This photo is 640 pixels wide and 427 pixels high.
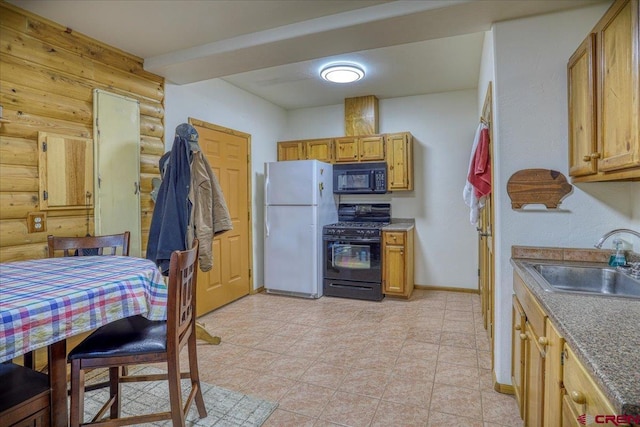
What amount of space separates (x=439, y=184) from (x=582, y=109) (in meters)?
2.72

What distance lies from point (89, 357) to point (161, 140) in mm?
2223

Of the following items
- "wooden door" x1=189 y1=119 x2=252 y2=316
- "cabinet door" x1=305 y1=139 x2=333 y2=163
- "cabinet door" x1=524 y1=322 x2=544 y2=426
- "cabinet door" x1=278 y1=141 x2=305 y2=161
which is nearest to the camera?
"cabinet door" x1=524 y1=322 x2=544 y2=426

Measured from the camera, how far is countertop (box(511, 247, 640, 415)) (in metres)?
0.74

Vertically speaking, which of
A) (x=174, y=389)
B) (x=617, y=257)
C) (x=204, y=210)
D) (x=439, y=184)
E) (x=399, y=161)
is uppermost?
(x=399, y=161)

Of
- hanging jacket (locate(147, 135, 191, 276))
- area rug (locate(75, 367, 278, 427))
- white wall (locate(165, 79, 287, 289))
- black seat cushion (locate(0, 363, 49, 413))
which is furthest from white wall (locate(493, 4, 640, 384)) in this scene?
white wall (locate(165, 79, 287, 289))

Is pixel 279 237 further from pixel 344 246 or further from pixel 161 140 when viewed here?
pixel 161 140

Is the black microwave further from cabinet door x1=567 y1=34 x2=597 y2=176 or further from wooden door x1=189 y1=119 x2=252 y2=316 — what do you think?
cabinet door x1=567 y1=34 x2=597 y2=176

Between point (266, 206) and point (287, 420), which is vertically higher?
point (266, 206)

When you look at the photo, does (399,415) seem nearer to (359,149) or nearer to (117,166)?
(117,166)

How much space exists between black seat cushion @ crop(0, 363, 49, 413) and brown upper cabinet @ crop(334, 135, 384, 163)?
3804mm

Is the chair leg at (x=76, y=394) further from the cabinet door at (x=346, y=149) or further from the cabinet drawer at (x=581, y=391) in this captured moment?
the cabinet door at (x=346, y=149)

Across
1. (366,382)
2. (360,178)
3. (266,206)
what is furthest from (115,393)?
(360,178)

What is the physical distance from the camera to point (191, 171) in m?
2.52

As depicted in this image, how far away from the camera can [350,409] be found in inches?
79.1
